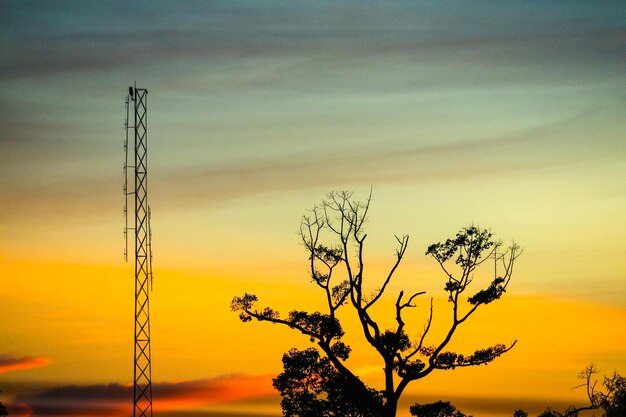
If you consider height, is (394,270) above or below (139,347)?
above

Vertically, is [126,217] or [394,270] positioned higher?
[126,217]

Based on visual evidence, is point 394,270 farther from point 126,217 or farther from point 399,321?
point 126,217

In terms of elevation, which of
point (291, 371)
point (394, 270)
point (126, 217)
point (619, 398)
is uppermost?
point (126, 217)

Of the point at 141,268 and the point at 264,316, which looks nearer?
the point at 141,268

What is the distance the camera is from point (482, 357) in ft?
186

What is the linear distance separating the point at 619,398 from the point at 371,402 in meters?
12.4

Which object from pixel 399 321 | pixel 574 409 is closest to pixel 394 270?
pixel 399 321

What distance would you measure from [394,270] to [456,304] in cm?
417

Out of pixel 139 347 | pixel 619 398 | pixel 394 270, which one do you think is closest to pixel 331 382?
pixel 394 270

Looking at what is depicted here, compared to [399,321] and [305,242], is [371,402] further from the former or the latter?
[305,242]

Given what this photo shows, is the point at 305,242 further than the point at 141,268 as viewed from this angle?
Yes

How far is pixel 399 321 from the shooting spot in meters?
55.4

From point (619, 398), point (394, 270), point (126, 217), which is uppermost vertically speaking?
point (126, 217)

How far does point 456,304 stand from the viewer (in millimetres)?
56406
